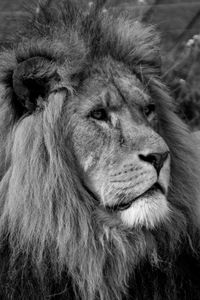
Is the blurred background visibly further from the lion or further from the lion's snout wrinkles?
the lion's snout wrinkles

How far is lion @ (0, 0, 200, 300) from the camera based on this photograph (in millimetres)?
4039

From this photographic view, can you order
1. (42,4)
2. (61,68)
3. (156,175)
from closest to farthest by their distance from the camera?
1. (156,175)
2. (61,68)
3. (42,4)

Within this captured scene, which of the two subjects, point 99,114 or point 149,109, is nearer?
point 99,114

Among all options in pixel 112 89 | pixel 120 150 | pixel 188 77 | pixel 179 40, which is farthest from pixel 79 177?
pixel 179 40


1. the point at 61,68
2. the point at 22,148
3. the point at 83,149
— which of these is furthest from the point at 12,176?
the point at 61,68

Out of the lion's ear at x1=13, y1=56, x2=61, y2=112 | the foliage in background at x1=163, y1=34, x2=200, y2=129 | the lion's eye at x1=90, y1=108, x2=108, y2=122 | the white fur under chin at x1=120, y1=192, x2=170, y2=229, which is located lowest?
the foliage in background at x1=163, y1=34, x2=200, y2=129

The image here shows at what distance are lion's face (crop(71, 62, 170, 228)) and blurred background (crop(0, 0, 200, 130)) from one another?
10.1 ft

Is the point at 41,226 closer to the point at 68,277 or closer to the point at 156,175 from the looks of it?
the point at 68,277

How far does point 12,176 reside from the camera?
411 cm

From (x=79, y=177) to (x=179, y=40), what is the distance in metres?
5.38

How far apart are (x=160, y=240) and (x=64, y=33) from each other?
4.56 feet

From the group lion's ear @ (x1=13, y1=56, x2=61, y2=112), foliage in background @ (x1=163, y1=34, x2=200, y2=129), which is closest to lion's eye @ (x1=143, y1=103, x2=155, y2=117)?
lion's ear @ (x1=13, y1=56, x2=61, y2=112)

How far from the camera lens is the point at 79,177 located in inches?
164

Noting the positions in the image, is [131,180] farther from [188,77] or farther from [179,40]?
[179,40]
